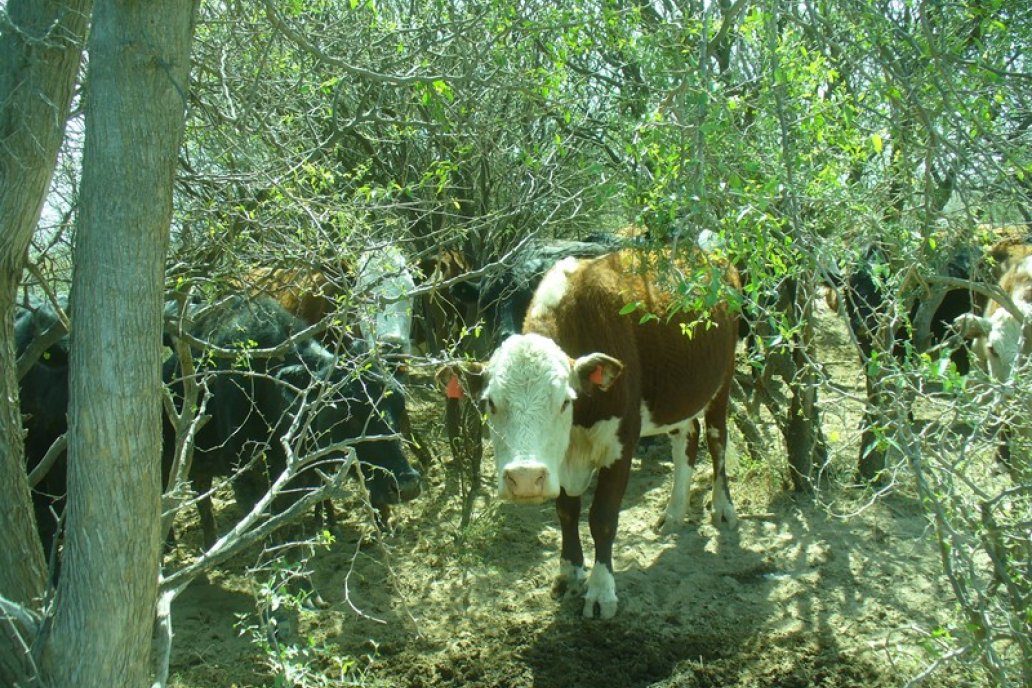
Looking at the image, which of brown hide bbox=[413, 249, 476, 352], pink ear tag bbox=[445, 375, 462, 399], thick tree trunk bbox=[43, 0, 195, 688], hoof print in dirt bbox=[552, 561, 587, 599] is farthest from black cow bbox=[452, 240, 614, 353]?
thick tree trunk bbox=[43, 0, 195, 688]

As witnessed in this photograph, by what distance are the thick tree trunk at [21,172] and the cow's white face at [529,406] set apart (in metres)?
2.87

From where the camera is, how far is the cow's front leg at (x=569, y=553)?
6.76 metres

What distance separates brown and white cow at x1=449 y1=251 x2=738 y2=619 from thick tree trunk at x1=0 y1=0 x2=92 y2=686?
2.52 meters

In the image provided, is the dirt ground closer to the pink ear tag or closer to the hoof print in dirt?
the hoof print in dirt

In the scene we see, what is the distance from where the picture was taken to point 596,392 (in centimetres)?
659

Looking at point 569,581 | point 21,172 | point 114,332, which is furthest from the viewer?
point 569,581

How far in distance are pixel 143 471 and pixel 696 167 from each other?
1996mm

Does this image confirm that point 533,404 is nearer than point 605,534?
Yes

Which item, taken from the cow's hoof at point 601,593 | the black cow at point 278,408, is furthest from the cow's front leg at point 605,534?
the black cow at point 278,408

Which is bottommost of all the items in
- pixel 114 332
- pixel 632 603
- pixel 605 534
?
pixel 632 603

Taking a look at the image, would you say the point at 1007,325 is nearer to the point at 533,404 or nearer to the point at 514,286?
the point at 514,286

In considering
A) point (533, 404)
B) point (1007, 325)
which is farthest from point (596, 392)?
point (1007, 325)

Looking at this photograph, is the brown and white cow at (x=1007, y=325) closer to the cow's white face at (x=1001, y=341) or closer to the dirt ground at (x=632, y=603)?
the cow's white face at (x=1001, y=341)

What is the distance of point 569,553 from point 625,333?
4.92ft
